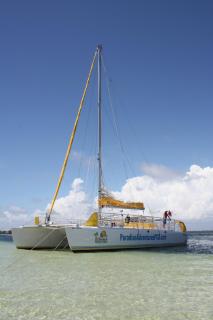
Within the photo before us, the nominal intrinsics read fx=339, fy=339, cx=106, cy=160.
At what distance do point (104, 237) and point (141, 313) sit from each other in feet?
44.6

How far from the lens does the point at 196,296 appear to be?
337 inches

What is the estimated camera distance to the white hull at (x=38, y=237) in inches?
851

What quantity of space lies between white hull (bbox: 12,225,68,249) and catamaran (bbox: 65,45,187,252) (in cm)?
238

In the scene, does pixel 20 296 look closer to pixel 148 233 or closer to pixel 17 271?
pixel 17 271

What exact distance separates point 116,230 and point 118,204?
3.34 meters

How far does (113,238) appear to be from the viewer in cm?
2112

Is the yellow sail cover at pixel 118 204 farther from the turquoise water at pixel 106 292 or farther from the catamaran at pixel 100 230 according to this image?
the turquoise water at pixel 106 292

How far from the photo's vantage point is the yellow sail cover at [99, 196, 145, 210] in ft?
76.8

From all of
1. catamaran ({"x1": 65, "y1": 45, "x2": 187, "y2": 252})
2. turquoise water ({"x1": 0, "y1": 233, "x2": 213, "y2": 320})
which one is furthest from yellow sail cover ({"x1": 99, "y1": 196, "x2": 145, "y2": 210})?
turquoise water ({"x1": 0, "y1": 233, "x2": 213, "y2": 320})

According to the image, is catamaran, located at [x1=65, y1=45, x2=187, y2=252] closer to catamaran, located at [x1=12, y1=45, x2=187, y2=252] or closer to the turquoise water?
catamaran, located at [x1=12, y1=45, x2=187, y2=252]

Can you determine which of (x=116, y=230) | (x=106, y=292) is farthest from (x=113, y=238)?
(x=106, y=292)

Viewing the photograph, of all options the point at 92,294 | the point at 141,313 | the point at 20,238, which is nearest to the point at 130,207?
the point at 20,238

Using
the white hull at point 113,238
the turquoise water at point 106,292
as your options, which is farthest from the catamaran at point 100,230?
the turquoise water at point 106,292

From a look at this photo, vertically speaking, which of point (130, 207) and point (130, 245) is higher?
point (130, 207)
